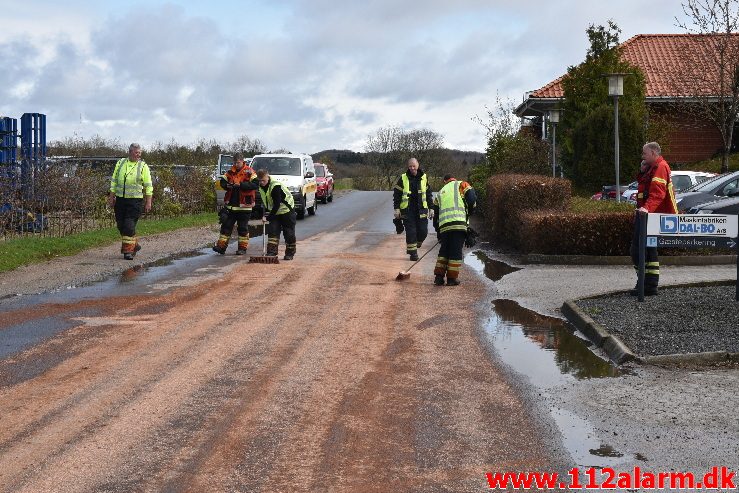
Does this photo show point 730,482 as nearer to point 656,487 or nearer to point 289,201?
point 656,487

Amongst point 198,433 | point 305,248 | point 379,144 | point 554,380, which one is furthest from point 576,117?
point 379,144

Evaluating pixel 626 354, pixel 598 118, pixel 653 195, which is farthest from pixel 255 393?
pixel 598 118

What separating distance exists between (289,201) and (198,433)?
423 inches

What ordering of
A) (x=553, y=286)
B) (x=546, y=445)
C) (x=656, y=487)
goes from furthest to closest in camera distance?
(x=553, y=286) < (x=546, y=445) < (x=656, y=487)

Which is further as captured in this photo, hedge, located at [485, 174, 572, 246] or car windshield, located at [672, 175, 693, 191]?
car windshield, located at [672, 175, 693, 191]

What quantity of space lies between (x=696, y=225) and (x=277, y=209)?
23.9 ft

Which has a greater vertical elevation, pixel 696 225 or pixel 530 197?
pixel 530 197

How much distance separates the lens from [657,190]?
12320 mm

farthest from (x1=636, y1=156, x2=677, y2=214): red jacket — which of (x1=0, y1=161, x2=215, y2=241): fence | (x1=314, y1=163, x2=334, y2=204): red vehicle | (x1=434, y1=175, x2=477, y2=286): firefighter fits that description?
(x1=314, y1=163, x2=334, y2=204): red vehicle

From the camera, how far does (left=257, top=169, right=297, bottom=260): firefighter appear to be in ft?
55.4

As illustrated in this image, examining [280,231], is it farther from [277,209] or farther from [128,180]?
[128,180]

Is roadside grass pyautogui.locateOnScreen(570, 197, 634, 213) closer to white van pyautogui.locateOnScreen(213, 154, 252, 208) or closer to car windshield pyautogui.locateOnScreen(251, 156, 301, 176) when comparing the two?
car windshield pyautogui.locateOnScreen(251, 156, 301, 176)

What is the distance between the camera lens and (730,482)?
555cm

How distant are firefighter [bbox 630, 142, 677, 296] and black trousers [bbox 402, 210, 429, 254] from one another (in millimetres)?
5474
